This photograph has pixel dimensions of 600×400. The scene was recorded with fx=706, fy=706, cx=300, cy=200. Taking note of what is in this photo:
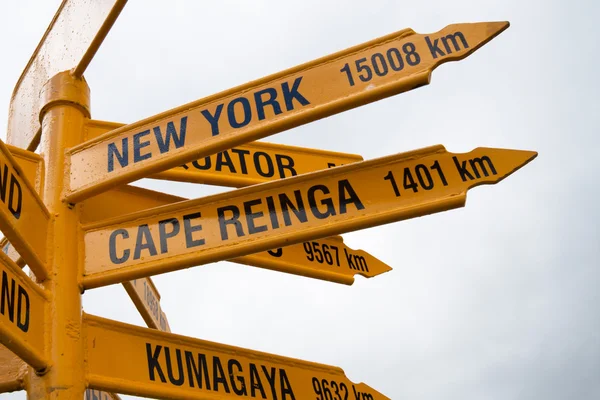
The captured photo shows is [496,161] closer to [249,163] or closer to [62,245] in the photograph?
[249,163]

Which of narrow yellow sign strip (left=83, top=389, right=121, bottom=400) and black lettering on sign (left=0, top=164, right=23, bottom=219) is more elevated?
black lettering on sign (left=0, top=164, right=23, bottom=219)

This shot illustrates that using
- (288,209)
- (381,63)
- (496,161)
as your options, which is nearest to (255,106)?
(288,209)

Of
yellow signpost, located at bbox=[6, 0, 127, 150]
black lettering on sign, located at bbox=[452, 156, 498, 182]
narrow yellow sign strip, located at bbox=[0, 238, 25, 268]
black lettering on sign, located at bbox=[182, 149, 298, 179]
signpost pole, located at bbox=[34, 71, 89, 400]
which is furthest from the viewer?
black lettering on sign, located at bbox=[182, 149, 298, 179]

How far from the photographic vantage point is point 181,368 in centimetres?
322

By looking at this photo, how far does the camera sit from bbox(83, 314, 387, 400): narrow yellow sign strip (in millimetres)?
3035

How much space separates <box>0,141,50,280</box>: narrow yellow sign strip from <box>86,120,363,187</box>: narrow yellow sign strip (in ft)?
2.12

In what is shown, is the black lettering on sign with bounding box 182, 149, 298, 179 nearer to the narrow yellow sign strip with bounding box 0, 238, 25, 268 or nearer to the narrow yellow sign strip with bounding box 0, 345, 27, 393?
the narrow yellow sign strip with bounding box 0, 238, 25, 268

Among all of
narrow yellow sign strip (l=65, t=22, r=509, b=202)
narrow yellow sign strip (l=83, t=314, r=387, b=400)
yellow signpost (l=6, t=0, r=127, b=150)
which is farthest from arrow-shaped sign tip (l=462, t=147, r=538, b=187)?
yellow signpost (l=6, t=0, r=127, b=150)

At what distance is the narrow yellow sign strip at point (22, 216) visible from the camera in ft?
8.96

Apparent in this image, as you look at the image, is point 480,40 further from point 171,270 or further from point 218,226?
point 171,270

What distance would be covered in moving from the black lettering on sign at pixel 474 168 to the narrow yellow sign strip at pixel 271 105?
0.48 m

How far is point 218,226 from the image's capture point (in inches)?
125

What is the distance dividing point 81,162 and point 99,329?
79 cm

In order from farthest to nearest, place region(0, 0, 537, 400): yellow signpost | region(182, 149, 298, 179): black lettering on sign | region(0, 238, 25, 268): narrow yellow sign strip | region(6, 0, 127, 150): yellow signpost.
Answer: region(182, 149, 298, 179): black lettering on sign → region(0, 238, 25, 268): narrow yellow sign strip → region(6, 0, 127, 150): yellow signpost → region(0, 0, 537, 400): yellow signpost
